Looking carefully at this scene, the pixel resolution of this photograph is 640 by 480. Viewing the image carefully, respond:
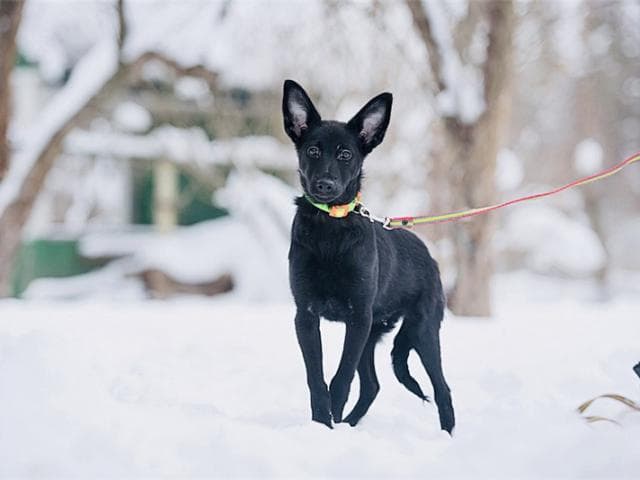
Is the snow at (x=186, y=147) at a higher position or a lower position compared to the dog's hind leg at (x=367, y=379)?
higher

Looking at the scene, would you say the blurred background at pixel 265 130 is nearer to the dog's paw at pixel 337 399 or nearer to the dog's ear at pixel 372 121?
the dog's ear at pixel 372 121

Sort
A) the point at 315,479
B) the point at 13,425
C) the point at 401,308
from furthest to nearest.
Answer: the point at 401,308, the point at 13,425, the point at 315,479

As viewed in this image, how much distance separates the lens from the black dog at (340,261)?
3.18 meters

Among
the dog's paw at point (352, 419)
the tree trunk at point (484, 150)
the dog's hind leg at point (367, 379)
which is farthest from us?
the tree trunk at point (484, 150)

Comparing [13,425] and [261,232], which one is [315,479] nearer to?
[13,425]

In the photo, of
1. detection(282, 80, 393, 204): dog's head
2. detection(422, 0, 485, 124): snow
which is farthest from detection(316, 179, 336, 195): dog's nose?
detection(422, 0, 485, 124): snow

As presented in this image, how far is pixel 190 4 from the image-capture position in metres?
9.79

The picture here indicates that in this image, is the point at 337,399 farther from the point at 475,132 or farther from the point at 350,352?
the point at 475,132

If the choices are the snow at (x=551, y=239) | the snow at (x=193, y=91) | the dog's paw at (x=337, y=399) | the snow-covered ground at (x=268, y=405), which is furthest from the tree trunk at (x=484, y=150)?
the snow at (x=551, y=239)

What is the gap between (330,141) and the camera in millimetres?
3264

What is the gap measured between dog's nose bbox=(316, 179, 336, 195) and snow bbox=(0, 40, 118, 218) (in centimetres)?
641

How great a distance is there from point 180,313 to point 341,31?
15.7ft

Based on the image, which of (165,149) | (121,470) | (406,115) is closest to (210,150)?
(165,149)

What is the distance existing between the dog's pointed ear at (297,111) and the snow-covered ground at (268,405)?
1.25 m
